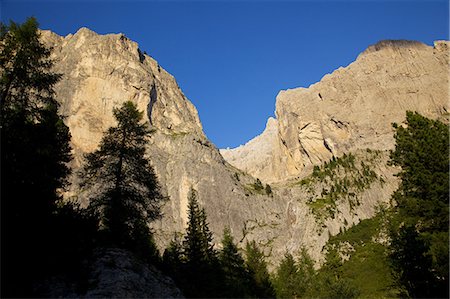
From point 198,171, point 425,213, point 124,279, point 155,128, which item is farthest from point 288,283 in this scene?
point 155,128

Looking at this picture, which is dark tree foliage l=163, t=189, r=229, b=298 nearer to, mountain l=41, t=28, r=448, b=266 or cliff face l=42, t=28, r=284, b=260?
mountain l=41, t=28, r=448, b=266

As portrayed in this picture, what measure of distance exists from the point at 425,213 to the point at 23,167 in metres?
23.7

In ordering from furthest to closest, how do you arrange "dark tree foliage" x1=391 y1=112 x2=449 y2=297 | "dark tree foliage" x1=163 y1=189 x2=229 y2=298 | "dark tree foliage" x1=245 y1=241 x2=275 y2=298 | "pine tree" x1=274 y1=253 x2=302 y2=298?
"pine tree" x1=274 y1=253 x2=302 y2=298
"dark tree foliage" x1=245 y1=241 x2=275 y2=298
"dark tree foliage" x1=163 y1=189 x2=229 y2=298
"dark tree foliage" x1=391 y1=112 x2=449 y2=297

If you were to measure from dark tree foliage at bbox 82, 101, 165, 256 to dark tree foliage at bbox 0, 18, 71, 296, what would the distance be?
540 centimetres

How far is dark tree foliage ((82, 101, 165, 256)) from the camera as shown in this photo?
83.5 feet

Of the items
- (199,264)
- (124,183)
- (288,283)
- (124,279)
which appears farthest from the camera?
(288,283)

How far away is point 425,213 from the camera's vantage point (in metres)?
25.0

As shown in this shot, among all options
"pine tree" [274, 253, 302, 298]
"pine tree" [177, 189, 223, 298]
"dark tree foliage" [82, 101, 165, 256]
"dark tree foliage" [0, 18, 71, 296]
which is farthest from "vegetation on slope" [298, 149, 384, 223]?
"dark tree foliage" [0, 18, 71, 296]

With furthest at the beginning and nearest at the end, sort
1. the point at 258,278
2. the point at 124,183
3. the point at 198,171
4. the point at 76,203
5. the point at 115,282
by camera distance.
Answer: the point at 198,171
the point at 258,278
the point at 124,183
the point at 76,203
the point at 115,282

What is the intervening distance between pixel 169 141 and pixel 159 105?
94.4ft

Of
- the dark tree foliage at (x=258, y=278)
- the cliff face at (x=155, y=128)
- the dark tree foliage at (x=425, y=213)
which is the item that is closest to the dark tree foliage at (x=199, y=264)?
the dark tree foliage at (x=258, y=278)

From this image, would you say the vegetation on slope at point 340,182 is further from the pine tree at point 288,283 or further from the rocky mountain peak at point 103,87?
the pine tree at point 288,283

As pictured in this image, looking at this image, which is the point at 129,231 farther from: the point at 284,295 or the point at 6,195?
the point at 284,295

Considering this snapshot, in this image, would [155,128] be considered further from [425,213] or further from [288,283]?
[425,213]
